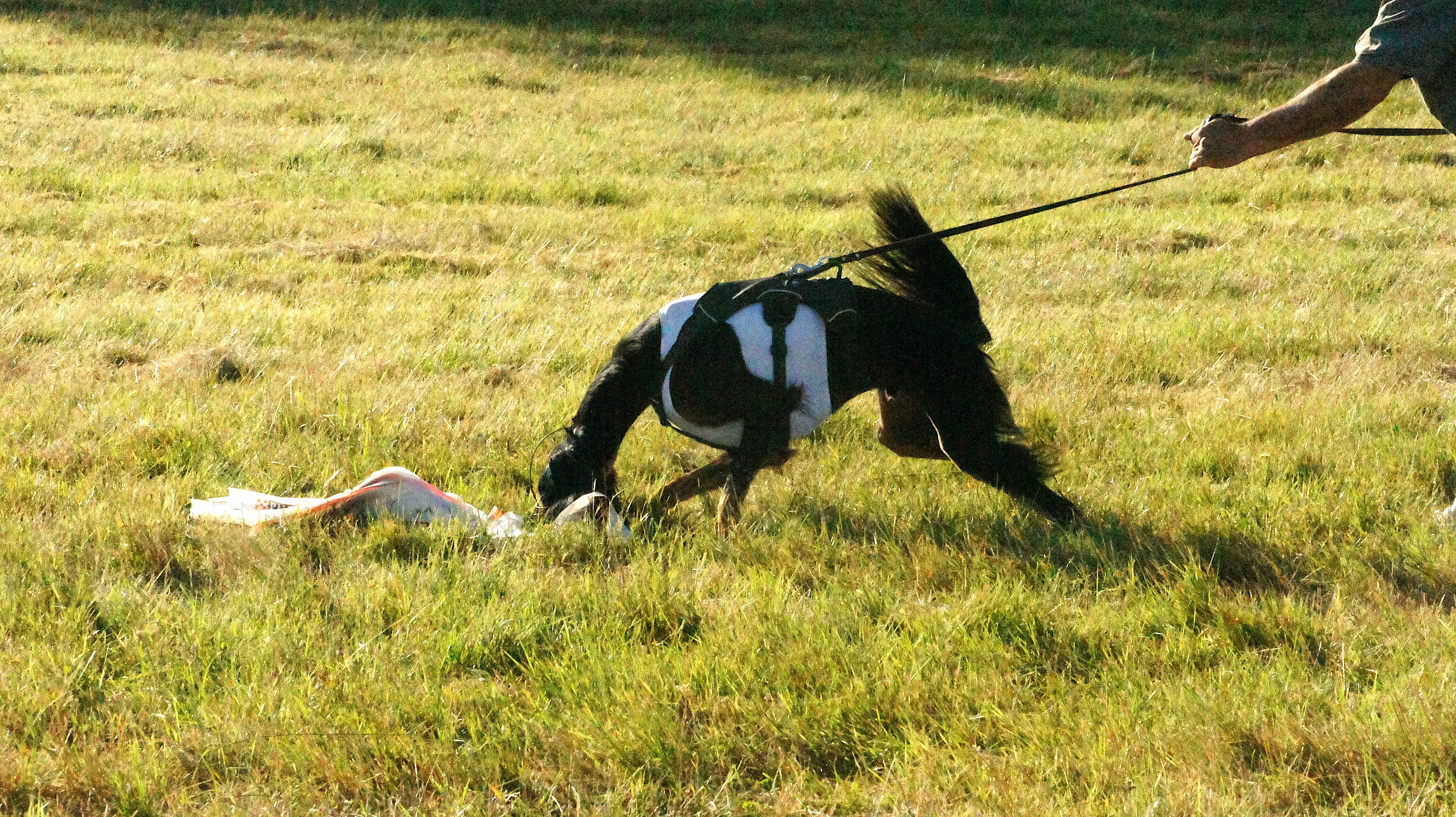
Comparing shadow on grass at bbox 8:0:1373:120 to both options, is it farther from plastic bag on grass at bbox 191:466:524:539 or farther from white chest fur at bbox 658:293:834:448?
plastic bag on grass at bbox 191:466:524:539

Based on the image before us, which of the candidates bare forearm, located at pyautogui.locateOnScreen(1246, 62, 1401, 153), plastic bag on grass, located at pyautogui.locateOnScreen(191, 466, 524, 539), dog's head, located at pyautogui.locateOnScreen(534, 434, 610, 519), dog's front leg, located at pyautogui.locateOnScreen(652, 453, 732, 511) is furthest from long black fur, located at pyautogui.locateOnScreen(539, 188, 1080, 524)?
bare forearm, located at pyautogui.locateOnScreen(1246, 62, 1401, 153)

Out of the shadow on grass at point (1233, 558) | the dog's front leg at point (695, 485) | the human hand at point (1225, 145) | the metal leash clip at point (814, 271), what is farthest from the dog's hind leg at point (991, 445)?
the human hand at point (1225, 145)

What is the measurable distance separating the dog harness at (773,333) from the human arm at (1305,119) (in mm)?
1089

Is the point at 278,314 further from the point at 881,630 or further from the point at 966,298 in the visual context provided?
the point at 881,630

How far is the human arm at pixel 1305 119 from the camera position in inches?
136

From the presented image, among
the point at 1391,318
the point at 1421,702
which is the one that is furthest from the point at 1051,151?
the point at 1421,702

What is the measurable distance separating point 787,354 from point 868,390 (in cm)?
37

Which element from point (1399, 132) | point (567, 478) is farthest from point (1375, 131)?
point (567, 478)

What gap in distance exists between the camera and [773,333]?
3.65 metres

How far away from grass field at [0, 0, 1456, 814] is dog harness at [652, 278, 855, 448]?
39 cm

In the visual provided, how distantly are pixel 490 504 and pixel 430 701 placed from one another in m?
1.34

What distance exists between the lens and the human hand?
356 cm

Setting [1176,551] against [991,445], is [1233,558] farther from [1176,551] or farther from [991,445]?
[991,445]

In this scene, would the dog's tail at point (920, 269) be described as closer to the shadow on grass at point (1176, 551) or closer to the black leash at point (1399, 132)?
the shadow on grass at point (1176, 551)
